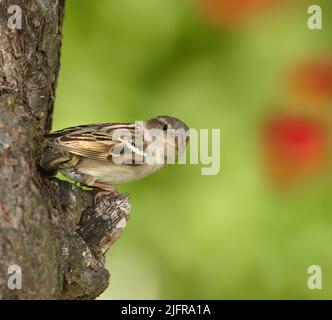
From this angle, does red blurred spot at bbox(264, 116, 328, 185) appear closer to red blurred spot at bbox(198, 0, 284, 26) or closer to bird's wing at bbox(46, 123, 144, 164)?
red blurred spot at bbox(198, 0, 284, 26)

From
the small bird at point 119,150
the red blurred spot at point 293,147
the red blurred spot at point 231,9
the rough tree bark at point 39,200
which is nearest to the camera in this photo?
the rough tree bark at point 39,200

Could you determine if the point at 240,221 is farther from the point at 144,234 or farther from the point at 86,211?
the point at 86,211

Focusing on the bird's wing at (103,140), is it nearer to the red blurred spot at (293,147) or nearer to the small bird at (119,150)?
the small bird at (119,150)

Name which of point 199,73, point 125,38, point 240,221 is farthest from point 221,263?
point 125,38

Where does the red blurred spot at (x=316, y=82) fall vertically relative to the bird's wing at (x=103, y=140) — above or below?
above

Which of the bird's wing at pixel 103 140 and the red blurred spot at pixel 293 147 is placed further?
the red blurred spot at pixel 293 147

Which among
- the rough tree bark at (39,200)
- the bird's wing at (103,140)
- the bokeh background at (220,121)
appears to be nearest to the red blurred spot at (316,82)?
the bokeh background at (220,121)
